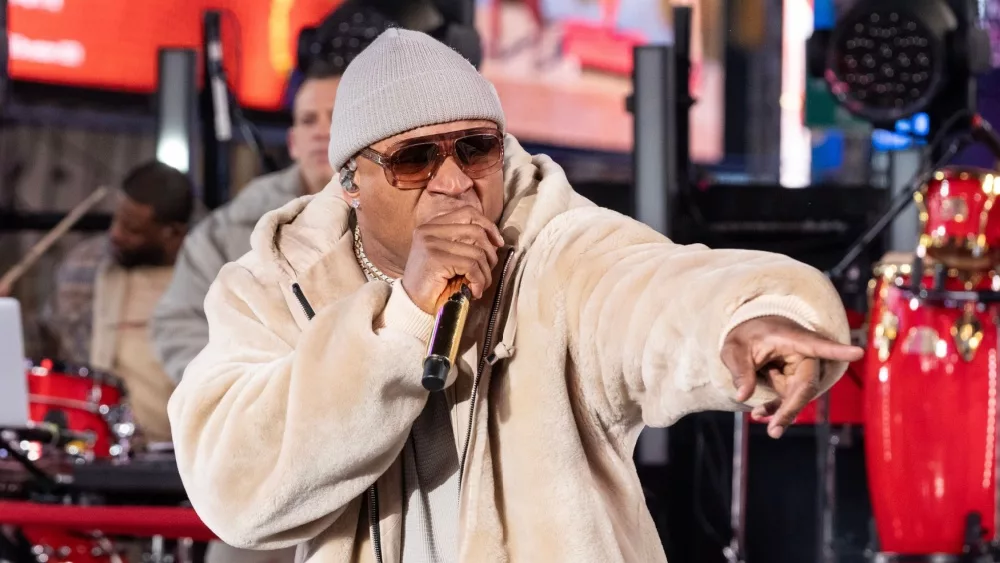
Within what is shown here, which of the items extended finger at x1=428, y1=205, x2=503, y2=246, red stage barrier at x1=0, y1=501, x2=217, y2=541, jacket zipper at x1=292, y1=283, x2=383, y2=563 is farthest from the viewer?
red stage barrier at x1=0, y1=501, x2=217, y2=541

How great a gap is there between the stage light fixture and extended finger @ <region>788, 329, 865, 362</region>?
324cm

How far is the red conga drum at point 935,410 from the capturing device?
12.8ft

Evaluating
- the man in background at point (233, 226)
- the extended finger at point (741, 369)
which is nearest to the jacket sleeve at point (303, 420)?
the extended finger at point (741, 369)

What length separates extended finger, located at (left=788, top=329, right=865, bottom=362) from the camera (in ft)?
4.71

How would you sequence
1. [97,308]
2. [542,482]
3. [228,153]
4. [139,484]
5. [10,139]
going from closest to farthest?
[542,482]
[139,484]
[97,308]
[228,153]
[10,139]

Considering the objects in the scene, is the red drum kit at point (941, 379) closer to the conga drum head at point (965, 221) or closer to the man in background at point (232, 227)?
the conga drum head at point (965, 221)

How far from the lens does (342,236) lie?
7.14 feet

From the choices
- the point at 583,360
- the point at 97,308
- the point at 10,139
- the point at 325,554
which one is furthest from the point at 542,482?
the point at 10,139

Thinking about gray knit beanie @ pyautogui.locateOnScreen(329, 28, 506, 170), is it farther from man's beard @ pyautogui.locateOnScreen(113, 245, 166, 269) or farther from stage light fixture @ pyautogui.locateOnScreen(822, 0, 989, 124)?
man's beard @ pyautogui.locateOnScreen(113, 245, 166, 269)

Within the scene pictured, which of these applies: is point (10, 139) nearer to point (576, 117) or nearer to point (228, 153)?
point (228, 153)

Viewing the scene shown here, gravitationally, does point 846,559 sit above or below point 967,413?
below

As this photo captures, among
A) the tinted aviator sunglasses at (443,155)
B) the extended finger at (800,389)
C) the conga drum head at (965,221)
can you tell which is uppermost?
the tinted aviator sunglasses at (443,155)

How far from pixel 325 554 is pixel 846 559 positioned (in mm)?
3115

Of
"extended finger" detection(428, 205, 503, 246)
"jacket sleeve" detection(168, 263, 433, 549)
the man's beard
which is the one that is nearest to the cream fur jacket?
"jacket sleeve" detection(168, 263, 433, 549)
